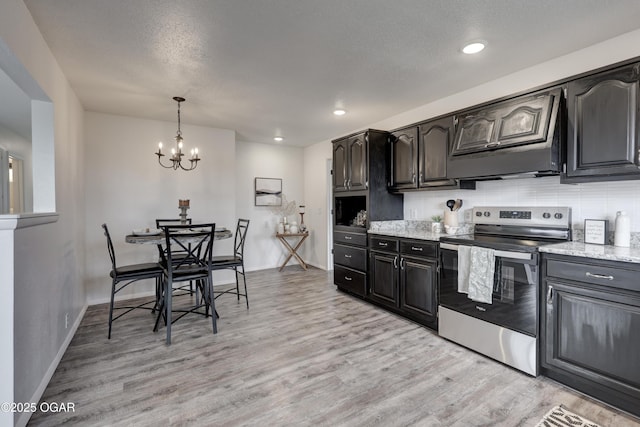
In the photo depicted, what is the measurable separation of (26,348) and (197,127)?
359 cm

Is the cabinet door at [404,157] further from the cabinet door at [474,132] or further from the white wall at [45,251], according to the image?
the white wall at [45,251]

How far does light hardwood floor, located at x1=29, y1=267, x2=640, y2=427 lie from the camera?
1789mm

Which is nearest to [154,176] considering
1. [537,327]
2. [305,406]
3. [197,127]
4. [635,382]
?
[197,127]

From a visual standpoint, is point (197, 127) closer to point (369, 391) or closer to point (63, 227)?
point (63, 227)

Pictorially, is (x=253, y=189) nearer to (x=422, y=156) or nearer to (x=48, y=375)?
(x=422, y=156)

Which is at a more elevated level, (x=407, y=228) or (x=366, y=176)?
(x=366, y=176)

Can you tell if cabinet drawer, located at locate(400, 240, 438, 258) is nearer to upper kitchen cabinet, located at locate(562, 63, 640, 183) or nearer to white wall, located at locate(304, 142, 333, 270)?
upper kitchen cabinet, located at locate(562, 63, 640, 183)

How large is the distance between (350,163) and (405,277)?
1725mm

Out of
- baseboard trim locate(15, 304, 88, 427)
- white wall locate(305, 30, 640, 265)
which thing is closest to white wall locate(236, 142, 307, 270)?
white wall locate(305, 30, 640, 265)

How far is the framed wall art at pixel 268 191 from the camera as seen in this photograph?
5863 millimetres

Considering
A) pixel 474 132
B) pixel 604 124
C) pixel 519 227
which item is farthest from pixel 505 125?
pixel 519 227

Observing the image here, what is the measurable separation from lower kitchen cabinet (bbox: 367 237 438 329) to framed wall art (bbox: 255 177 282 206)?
2.79 m

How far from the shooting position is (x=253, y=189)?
19.2ft

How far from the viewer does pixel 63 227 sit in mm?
2721
